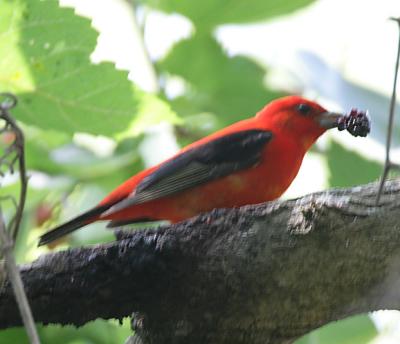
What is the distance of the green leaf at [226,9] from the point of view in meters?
4.21

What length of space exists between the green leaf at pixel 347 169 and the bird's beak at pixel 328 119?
25 cm

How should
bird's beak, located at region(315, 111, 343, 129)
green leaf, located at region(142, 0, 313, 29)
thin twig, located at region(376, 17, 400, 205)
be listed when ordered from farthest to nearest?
1. bird's beak, located at region(315, 111, 343, 129)
2. green leaf, located at region(142, 0, 313, 29)
3. thin twig, located at region(376, 17, 400, 205)

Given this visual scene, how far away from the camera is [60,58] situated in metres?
3.18

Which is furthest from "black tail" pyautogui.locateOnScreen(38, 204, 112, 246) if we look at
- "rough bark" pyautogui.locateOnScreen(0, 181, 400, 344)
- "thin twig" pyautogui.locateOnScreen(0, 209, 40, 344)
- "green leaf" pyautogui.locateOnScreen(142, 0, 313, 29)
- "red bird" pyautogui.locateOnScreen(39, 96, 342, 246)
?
"thin twig" pyautogui.locateOnScreen(0, 209, 40, 344)

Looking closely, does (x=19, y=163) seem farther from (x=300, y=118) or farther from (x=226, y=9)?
(x=300, y=118)

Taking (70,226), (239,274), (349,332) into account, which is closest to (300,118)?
(349,332)

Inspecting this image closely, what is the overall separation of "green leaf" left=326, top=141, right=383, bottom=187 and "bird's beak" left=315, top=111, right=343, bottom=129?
0.25 m

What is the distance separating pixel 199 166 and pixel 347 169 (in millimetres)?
779

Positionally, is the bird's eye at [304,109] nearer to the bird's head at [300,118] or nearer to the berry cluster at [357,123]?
the bird's head at [300,118]

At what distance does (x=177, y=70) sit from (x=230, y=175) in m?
0.91

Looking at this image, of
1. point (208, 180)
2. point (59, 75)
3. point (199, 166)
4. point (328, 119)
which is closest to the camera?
point (59, 75)

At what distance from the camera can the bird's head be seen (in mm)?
4566

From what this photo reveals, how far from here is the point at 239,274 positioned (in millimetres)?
2758

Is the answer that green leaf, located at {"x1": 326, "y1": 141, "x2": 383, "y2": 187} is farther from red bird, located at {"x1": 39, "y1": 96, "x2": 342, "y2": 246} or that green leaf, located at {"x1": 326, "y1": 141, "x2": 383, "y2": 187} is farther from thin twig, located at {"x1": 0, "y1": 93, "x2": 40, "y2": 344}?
thin twig, located at {"x1": 0, "y1": 93, "x2": 40, "y2": 344}
